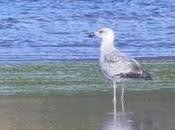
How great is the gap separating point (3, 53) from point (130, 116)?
286 inches

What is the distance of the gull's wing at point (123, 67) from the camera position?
11.9 m

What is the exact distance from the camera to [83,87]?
42.6ft

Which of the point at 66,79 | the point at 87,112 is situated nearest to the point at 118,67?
the point at 87,112

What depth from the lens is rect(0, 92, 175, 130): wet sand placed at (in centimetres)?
1007

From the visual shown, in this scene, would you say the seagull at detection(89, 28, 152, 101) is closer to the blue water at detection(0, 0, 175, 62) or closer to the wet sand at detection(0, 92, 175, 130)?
the wet sand at detection(0, 92, 175, 130)

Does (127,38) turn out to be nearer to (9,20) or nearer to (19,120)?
(9,20)

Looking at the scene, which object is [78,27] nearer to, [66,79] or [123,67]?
[66,79]

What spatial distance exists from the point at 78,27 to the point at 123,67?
1025cm

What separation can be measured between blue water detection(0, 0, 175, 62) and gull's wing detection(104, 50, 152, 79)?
15.4ft

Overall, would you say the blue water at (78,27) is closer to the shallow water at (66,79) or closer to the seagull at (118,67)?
the shallow water at (66,79)

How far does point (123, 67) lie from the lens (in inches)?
476

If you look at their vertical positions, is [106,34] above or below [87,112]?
above

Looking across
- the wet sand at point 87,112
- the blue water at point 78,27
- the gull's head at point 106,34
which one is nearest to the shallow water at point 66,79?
the wet sand at point 87,112

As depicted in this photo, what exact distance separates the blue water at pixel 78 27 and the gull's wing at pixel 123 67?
15.4ft
